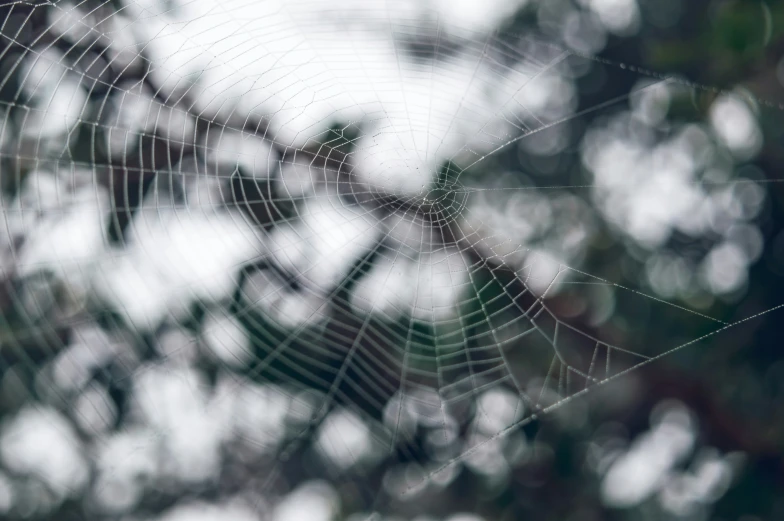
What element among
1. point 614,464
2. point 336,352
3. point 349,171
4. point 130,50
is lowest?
point 614,464

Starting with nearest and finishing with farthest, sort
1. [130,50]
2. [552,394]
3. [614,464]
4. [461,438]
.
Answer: [130,50] → [552,394] → [461,438] → [614,464]

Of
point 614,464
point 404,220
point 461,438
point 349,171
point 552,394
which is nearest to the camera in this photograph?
point 349,171

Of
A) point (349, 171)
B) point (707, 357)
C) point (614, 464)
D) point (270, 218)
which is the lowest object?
point (614, 464)

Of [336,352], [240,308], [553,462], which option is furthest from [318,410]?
[553,462]

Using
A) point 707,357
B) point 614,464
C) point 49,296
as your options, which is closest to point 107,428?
point 49,296

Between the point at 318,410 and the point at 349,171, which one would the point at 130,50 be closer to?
the point at 349,171

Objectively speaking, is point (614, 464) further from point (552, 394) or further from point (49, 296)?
point (49, 296)

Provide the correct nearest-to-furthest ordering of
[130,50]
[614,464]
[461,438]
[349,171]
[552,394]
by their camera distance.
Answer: [130,50] < [349,171] < [552,394] < [461,438] < [614,464]

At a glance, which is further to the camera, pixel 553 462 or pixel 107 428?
pixel 553 462

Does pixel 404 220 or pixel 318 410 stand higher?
pixel 404 220
